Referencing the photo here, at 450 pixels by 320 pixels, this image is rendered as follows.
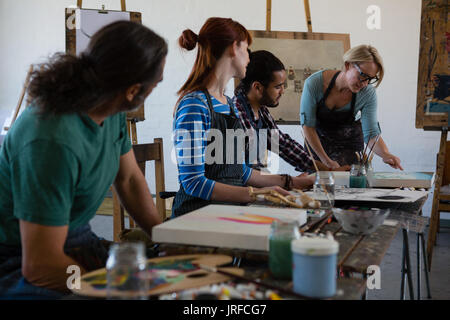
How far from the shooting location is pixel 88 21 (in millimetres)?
3594

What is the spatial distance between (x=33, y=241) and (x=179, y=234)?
0.30 m

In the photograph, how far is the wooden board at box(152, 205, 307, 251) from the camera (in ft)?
3.35

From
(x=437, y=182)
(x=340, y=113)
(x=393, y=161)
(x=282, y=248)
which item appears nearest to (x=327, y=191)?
(x=282, y=248)

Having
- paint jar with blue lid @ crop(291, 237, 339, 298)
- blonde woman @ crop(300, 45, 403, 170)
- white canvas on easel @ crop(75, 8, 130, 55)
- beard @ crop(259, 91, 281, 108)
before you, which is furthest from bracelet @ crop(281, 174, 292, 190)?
white canvas on easel @ crop(75, 8, 130, 55)

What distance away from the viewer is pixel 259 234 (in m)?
1.02

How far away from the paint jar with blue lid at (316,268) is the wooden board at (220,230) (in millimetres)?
206

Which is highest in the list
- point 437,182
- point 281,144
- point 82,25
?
point 82,25

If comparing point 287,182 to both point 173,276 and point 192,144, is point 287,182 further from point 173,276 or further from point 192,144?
point 173,276

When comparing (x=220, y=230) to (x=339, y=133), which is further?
(x=339, y=133)

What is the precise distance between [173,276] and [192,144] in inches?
33.6

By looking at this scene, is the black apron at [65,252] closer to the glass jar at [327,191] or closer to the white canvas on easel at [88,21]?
the glass jar at [327,191]

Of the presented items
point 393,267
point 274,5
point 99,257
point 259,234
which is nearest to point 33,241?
point 99,257

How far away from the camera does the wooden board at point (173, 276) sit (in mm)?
828

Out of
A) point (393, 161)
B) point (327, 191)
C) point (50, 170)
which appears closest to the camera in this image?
point (50, 170)
